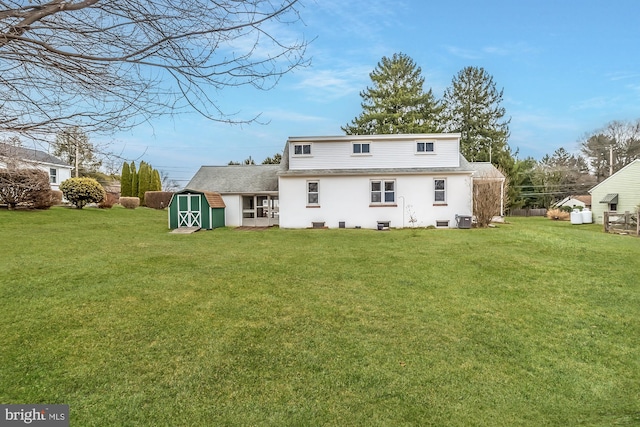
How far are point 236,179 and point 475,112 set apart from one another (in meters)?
34.5

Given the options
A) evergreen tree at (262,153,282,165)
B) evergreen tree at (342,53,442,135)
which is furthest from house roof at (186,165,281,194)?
evergreen tree at (342,53,442,135)

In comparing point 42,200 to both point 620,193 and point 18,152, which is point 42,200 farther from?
point 620,193

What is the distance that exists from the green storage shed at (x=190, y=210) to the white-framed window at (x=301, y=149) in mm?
5355

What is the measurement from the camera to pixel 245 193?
20.1 metres

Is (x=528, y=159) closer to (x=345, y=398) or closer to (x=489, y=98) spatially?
(x=489, y=98)

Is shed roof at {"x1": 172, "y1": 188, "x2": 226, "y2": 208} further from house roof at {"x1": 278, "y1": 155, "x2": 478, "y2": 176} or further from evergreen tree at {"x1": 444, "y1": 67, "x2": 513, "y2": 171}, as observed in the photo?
evergreen tree at {"x1": 444, "y1": 67, "x2": 513, "y2": 171}

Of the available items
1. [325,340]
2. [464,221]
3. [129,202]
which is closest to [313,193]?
[464,221]

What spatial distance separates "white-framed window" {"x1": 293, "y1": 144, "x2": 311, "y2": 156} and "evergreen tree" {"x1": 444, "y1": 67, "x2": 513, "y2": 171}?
28786 mm

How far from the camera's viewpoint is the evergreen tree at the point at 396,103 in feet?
125

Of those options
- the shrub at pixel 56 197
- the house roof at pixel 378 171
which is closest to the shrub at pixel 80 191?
the shrub at pixel 56 197

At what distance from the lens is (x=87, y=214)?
72.4 feet

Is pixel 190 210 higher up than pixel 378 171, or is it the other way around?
pixel 378 171

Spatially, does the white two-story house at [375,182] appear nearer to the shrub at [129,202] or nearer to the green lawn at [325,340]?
the green lawn at [325,340]

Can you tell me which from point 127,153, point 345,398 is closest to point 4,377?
point 127,153
